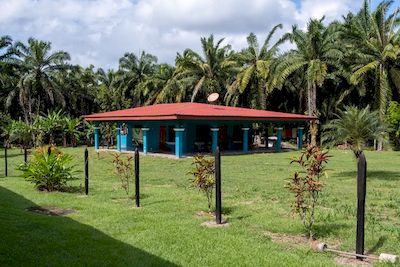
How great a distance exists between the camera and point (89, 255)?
224 inches

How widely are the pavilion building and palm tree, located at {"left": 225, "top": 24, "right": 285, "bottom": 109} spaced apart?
5.39 m

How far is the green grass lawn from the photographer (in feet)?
18.4

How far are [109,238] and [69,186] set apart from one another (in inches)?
251

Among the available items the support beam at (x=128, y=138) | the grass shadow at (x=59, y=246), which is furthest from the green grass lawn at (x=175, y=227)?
the support beam at (x=128, y=138)

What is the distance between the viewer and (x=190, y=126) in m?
28.0


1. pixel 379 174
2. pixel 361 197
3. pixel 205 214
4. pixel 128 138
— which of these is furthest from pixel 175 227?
pixel 128 138

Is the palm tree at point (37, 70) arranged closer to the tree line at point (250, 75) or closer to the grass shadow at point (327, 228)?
the tree line at point (250, 75)

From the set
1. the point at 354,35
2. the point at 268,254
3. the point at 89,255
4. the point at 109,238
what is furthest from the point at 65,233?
the point at 354,35

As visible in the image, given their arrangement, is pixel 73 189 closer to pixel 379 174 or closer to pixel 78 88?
pixel 379 174

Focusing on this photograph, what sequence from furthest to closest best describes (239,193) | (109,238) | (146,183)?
(146,183)
(239,193)
(109,238)

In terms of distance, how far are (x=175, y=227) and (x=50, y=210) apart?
122 inches

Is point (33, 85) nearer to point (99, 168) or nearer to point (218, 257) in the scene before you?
point (99, 168)

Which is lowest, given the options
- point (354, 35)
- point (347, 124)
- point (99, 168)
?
point (99, 168)

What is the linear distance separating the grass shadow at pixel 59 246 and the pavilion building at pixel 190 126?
16116 mm
